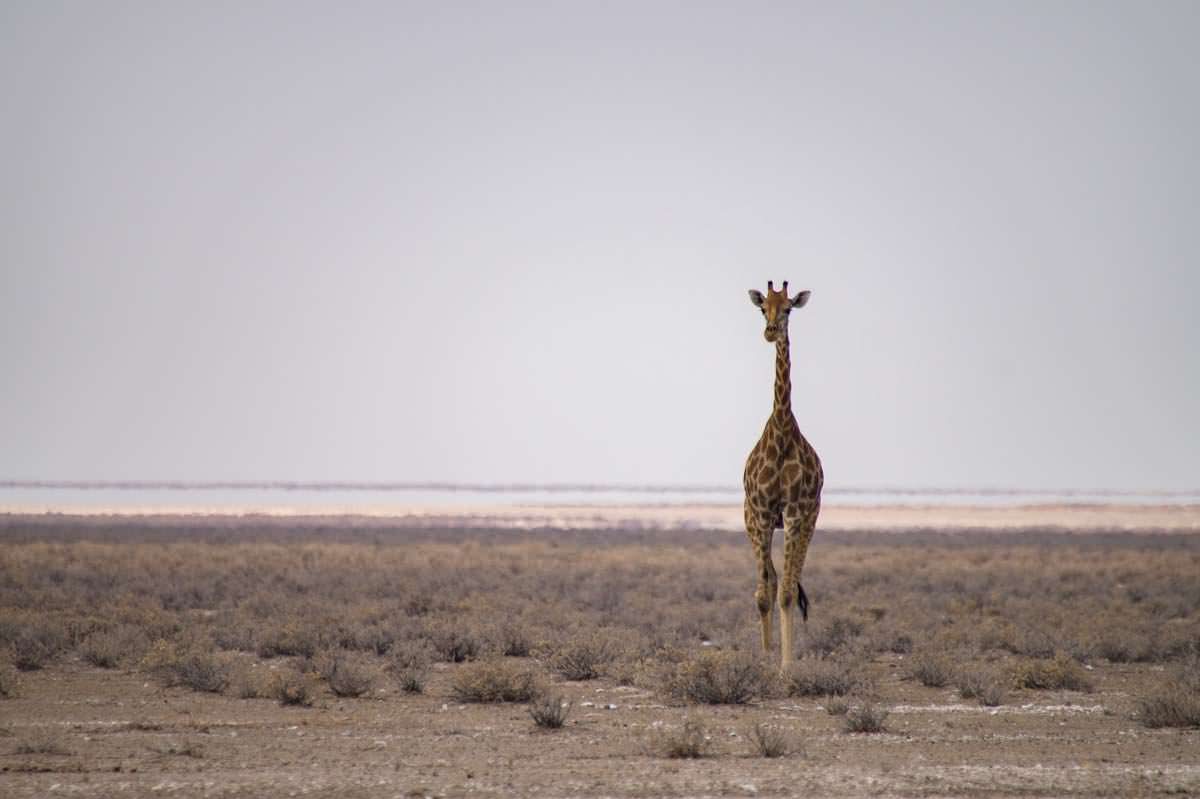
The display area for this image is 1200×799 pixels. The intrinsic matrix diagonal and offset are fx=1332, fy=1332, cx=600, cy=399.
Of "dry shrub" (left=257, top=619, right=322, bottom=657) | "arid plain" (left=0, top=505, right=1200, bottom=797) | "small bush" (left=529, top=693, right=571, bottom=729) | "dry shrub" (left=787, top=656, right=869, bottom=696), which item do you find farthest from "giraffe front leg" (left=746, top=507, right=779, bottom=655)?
"dry shrub" (left=257, top=619, right=322, bottom=657)

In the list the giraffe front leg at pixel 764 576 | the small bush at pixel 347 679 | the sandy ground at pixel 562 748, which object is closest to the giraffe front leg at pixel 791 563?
the giraffe front leg at pixel 764 576

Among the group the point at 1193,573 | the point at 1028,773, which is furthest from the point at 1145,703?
the point at 1193,573

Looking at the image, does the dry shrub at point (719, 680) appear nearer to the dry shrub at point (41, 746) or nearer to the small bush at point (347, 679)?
the small bush at point (347, 679)

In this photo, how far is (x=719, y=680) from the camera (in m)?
14.1

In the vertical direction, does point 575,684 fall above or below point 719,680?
below

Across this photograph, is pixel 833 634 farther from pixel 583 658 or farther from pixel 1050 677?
pixel 583 658

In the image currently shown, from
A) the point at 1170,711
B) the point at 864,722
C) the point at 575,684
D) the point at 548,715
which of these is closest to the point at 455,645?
the point at 575,684

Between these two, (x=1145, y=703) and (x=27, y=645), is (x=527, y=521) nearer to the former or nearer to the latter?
(x=27, y=645)

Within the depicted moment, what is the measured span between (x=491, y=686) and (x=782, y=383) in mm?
4989

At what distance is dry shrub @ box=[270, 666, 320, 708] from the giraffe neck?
242 inches

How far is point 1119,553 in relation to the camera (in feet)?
172

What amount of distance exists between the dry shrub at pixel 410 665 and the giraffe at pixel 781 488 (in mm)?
4036

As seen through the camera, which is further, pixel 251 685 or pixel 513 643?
pixel 513 643

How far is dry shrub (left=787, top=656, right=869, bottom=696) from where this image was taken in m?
14.6
